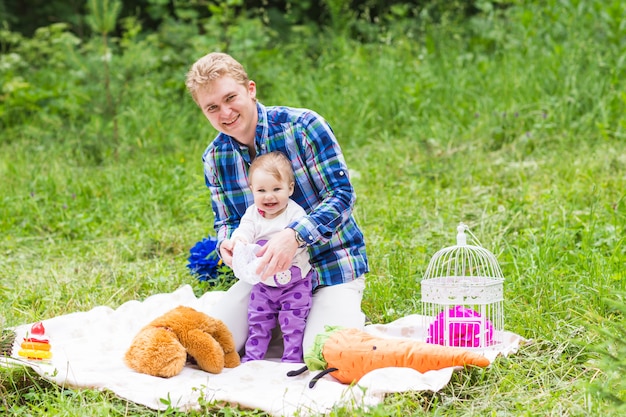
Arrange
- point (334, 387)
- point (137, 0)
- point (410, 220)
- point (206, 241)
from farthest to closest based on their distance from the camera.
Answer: point (137, 0) < point (410, 220) < point (206, 241) < point (334, 387)

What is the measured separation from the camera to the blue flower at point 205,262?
4.10m

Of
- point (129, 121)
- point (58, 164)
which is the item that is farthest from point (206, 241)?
point (129, 121)

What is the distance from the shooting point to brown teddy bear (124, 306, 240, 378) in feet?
9.69

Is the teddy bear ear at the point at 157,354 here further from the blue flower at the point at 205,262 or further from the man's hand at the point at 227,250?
the blue flower at the point at 205,262

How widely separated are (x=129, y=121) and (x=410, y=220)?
3275mm

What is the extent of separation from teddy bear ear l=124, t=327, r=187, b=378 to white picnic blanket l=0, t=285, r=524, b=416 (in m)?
0.04

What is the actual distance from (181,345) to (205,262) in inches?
43.1

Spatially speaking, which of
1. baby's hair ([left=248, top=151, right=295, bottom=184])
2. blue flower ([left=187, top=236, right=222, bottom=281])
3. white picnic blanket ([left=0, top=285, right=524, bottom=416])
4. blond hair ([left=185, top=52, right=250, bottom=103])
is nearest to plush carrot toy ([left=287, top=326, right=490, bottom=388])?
white picnic blanket ([left=0, top=285, right=524, bottom=416])

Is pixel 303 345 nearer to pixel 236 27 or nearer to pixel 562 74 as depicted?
pixel 562 74

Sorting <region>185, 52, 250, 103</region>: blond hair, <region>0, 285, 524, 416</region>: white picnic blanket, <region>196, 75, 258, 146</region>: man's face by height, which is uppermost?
<region>185, 52, 250, 103</region>: blond hair

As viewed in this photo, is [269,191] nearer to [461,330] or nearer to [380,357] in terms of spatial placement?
[380,357]

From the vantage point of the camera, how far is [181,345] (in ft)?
9.93

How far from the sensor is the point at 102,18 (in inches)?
257

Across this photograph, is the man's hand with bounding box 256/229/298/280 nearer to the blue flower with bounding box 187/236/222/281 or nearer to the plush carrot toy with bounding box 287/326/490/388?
the plush carrot toy with bounding box 287/326/490/388
